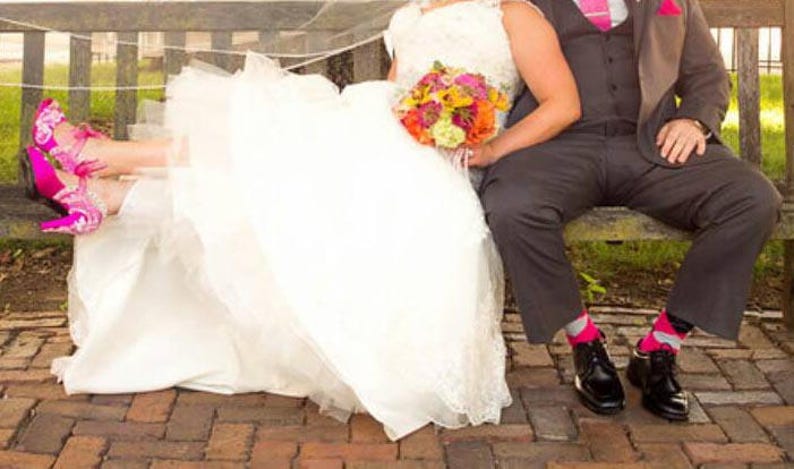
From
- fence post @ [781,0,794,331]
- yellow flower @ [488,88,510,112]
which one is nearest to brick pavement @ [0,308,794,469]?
fence post @ [781,0,794,331]

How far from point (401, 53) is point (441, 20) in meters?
0.21

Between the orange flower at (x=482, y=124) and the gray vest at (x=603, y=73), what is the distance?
403 mm

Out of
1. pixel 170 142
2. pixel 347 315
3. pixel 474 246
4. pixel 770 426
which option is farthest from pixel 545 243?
pixel 170 142

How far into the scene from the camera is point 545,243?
3982 mm

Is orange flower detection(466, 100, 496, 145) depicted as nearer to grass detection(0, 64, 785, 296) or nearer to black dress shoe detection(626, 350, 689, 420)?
black dress shoe detection(626, 350, 689, 420)

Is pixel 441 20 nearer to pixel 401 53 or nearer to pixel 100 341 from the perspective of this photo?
pixel 401 53

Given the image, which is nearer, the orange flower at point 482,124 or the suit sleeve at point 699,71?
the orange flower at point 482,124

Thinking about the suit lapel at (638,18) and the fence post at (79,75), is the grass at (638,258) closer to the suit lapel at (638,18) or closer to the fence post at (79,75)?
the suit lapel at (638,18)

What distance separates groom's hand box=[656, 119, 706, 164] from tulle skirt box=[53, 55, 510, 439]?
0.75 meters

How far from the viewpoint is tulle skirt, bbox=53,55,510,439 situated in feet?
12.7

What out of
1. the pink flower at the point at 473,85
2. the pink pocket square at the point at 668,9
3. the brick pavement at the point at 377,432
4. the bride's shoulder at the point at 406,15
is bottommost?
the brick pavement at the point at 377,432

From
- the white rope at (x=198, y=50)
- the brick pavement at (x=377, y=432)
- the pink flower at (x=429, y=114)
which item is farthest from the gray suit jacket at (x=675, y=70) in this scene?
the brick pavement at (x=377, y=432)

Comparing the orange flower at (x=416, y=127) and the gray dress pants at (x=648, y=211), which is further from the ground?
the orange flower at (x=416, y=127)

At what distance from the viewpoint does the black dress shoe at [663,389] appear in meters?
4.09
